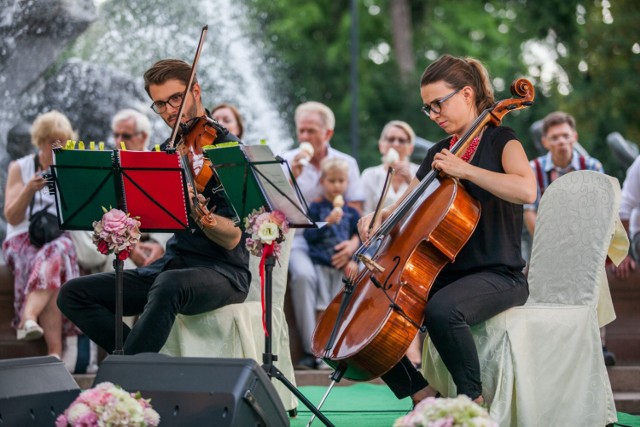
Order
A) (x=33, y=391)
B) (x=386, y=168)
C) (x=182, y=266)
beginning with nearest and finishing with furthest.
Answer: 1. (x=33, y=391)
2. (x=182, y=266)
3. (x=386, y=168)

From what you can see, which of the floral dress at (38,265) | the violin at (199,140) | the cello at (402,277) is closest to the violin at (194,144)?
the violin at (199,140)

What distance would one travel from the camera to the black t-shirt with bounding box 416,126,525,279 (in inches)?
163

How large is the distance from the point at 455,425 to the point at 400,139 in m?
4.41

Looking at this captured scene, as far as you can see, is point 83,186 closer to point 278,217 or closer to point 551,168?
point 278,217

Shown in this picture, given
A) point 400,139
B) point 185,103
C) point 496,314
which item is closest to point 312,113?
point 400,139

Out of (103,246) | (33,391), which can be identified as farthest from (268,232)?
(33,391)

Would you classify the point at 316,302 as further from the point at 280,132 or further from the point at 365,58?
the point at 365,58

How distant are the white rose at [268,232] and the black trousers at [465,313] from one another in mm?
658

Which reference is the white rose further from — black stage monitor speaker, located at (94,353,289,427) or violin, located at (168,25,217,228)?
black stage monitor speaker, located at (94,353,289,427)

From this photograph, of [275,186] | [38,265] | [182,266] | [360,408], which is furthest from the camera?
[38,265]

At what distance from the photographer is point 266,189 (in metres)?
4.15

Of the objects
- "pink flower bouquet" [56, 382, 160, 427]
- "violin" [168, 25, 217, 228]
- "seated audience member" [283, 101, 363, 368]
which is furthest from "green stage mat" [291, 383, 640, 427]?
"pink flower bouquet" [56, 382, 160, 427]

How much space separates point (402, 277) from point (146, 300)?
1279 millimetres

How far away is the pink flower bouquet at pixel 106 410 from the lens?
3.06 m
